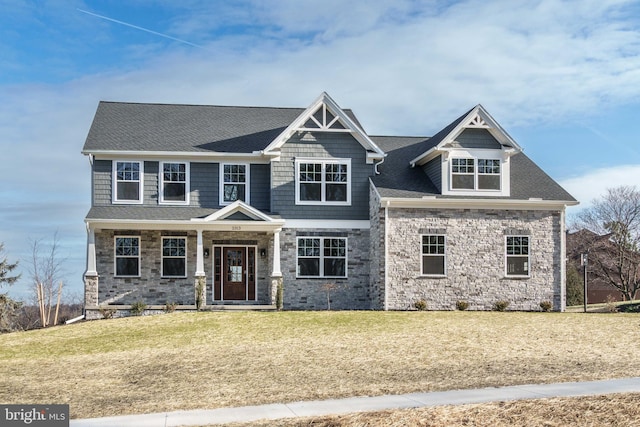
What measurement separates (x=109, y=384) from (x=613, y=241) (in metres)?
42.3

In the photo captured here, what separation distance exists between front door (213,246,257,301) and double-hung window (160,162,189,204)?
2.44m

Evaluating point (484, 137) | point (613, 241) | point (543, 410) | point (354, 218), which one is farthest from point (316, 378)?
point (613, 241)

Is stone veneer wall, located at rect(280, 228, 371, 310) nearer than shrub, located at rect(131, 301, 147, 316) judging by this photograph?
No

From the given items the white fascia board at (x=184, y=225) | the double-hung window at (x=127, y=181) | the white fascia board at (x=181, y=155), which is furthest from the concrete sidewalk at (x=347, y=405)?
the double-hung window at (x=127, y=181)

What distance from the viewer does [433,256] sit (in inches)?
1070

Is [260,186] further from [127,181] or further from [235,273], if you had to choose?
[127,181]

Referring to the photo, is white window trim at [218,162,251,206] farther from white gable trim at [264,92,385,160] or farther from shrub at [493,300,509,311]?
shrub at [493,300,509,311]

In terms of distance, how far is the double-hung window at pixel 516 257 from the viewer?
90.5ft

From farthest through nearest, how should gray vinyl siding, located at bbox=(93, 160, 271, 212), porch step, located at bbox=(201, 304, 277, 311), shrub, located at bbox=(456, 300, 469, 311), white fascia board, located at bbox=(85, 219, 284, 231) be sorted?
gray vinyl siding, located at bbox=(93, 160, 271, 212) → shrub, located at bbox=(456, 300, 469, 311) → porch step, located at bbox=(201, 304, 277, 311) → white fascia board, located at bbox=(85, 219, 284, 231)

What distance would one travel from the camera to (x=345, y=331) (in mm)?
21125

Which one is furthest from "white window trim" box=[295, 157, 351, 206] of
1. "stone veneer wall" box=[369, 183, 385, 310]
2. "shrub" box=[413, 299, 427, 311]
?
"shrub" box=[413, 299, 427, 311]

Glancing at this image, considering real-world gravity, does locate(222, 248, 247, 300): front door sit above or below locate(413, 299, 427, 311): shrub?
above

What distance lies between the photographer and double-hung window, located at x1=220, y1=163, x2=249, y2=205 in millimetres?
28766

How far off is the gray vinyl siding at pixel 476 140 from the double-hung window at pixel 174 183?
10.4 m
